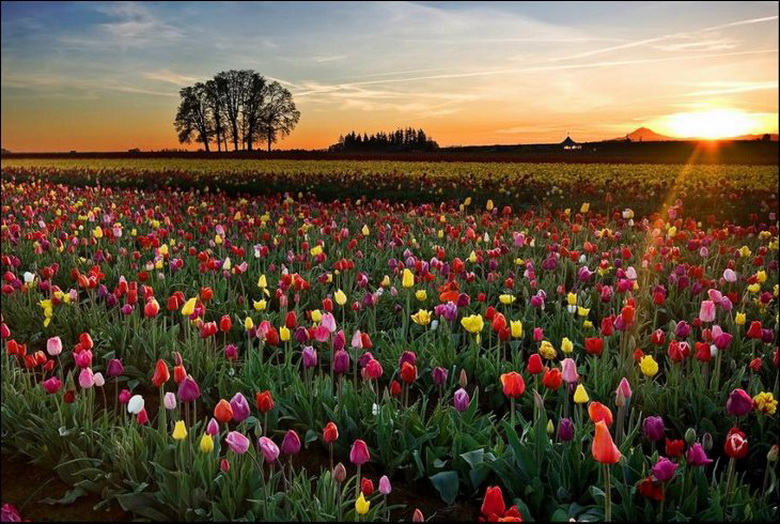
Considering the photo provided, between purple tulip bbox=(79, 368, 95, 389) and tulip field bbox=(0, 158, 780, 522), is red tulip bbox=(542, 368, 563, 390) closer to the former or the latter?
tulip field bbox=(0, 158, 780, 522)

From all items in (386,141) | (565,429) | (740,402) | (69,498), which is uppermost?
(386,141)

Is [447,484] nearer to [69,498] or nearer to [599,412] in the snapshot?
[599,412]

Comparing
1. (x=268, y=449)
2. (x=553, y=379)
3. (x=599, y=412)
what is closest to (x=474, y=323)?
(x=553, y=379)

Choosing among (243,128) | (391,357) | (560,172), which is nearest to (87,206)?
(243,128)

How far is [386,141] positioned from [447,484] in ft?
11.9

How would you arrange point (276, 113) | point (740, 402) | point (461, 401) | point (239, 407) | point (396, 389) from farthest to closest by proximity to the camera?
point (276, 113) → point (396, 389) → point (461, 401) → point (740, 402) → point (239, 407)

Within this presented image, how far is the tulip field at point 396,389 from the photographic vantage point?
260 centimetres

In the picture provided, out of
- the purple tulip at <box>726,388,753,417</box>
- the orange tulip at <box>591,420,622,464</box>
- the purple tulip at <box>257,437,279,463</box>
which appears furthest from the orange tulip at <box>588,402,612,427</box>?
the purple tulip at <box>257,437,279,463</box>

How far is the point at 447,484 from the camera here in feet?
9.14

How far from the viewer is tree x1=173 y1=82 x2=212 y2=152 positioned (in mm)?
5117

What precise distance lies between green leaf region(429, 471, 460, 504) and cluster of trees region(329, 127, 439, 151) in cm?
330

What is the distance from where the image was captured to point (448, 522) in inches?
107

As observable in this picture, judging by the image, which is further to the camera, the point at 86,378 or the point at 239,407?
the point at 86,378

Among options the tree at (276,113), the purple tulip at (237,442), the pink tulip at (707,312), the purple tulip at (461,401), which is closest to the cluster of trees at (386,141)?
the tree at (276,113)
